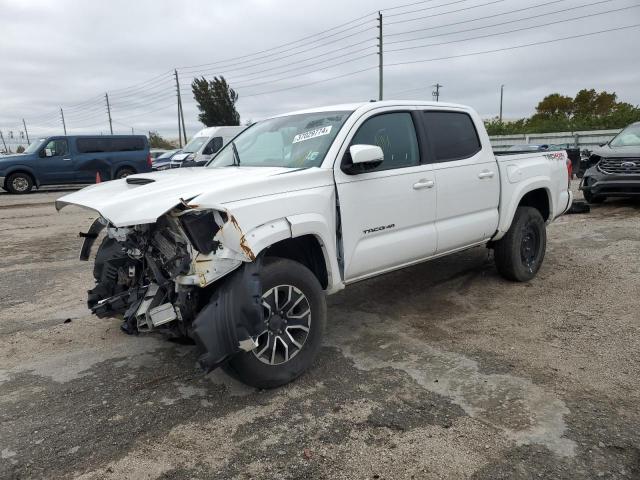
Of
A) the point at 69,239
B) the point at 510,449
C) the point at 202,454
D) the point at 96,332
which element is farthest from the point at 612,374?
the point at 69,239

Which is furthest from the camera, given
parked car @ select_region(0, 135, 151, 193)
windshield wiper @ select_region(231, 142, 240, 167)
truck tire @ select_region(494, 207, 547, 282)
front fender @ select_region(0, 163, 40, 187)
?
parked car @ select_region(0, 135, 151, 193)

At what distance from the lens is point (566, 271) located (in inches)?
243

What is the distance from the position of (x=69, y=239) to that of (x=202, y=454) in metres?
7.12

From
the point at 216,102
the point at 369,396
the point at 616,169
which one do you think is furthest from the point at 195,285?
the point at 216,102

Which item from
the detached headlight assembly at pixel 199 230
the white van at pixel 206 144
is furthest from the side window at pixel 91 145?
the detached headlight assembly at pixel 199 230

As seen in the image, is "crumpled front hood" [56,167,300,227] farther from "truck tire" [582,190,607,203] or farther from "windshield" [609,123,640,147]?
"windshield" [609,123,640,147]

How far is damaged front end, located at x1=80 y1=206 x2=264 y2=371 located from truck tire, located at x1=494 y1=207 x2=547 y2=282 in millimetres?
3323

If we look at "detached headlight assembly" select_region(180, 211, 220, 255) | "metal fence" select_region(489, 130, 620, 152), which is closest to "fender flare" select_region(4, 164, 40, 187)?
"metal fence" select_region(489, 130, 620, 152)

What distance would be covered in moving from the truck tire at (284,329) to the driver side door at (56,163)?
17172 millimetres

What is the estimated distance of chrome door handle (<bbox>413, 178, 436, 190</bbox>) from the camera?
430 cm

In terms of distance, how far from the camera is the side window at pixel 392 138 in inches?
164

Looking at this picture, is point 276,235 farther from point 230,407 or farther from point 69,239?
point 69,239

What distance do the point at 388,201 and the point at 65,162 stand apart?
1705 centimetres

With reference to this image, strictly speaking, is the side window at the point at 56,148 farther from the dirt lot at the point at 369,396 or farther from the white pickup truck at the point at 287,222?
the white pickup truck at the point at 287,222
